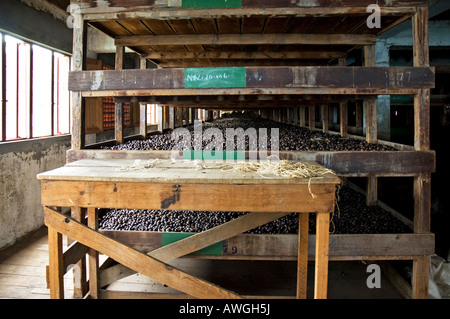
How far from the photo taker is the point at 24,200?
559cm

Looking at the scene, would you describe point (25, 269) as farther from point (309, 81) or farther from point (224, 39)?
point (309, 81)

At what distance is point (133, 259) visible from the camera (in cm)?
226

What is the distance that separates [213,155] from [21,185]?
4.22 m

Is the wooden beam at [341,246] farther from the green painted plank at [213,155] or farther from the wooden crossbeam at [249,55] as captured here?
the wooden crossbeam at [249,55]

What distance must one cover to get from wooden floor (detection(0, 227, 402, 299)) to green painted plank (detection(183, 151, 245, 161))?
174 cm

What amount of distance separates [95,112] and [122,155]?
5.91 m

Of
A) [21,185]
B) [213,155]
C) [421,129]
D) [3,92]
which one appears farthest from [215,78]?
[21,185]

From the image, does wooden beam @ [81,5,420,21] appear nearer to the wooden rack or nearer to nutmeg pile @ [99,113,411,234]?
the wooden rack

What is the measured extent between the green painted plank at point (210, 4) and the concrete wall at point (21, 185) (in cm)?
392

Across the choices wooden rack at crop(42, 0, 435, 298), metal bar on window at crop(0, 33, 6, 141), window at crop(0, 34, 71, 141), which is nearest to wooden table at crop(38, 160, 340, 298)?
wooden rack at crop(42, 0, 435, 298)

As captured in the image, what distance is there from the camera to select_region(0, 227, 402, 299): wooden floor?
3.73 metres

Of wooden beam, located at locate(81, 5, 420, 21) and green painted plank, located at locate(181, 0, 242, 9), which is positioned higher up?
green painted plank, located at locate(181, 0, 242, 9)

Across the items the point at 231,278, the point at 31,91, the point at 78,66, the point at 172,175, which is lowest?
the point at 231,278
